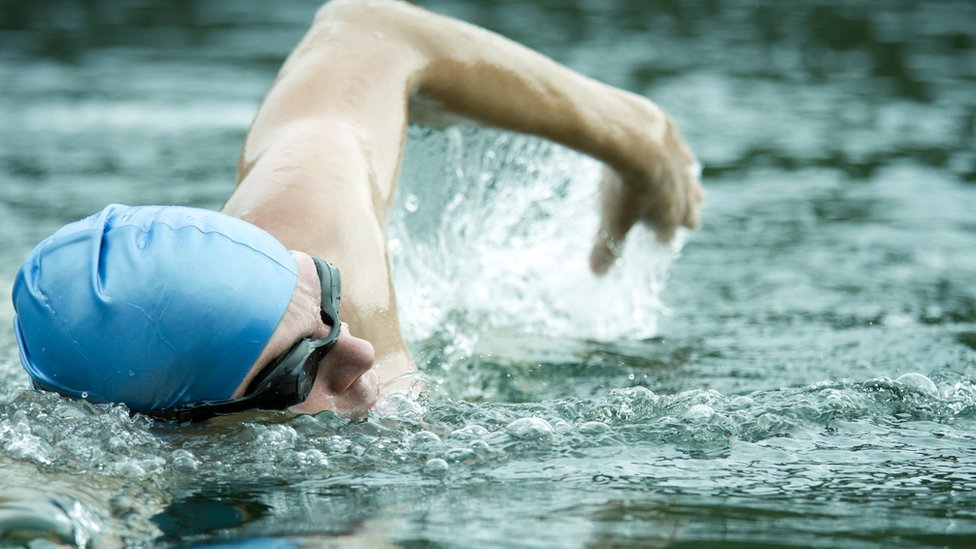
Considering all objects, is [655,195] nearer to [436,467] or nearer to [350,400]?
[350,400]

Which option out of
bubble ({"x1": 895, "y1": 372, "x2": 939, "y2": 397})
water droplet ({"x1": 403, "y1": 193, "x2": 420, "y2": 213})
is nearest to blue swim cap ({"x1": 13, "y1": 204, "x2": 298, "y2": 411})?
bubble ({"x1": 895, "y1": 372, "x2": 939, "y2": 397})

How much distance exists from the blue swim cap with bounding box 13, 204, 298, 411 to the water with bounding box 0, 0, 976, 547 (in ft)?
0.39

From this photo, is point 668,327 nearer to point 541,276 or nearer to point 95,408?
point 541,276

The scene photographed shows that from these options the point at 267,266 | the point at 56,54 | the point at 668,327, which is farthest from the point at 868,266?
the point at 56,54

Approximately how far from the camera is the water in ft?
7.61

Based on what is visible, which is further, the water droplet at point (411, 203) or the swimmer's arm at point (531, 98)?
the water droplet at point (411, 203)

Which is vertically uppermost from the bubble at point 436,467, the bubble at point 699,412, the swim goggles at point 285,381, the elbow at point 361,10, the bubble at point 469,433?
the elbow at point 361,10

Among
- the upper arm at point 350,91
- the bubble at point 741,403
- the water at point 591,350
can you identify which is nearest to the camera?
the water at point 591,350

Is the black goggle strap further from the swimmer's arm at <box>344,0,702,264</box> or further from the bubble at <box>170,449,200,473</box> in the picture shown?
the swimmer's arm at <box>344,0,702,264</box>

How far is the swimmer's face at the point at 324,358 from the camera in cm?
251

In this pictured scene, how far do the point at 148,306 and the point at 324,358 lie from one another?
0.40m

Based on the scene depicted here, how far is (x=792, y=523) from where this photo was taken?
7.46 feet

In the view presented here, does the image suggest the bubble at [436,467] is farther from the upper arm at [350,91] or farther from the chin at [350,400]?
the upper arm at [350,91]

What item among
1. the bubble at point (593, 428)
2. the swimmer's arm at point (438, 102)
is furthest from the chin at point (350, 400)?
the swimmer's arm at point (438, 102)
